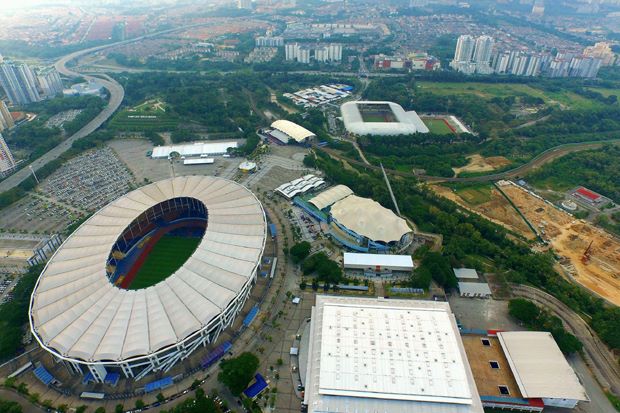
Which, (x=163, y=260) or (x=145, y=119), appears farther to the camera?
(x=145, y=119)

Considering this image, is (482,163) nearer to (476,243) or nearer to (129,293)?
(476,243)

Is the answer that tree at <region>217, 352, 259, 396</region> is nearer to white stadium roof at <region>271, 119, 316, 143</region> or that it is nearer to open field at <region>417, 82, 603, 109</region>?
white stadium roof at <region>271, 119, 316, 143</region>

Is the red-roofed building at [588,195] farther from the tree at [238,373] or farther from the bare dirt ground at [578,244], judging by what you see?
the tree at [238,373]

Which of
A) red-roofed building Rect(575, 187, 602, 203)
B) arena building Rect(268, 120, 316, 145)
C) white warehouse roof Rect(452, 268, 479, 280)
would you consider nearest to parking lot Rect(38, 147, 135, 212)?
arena building Rect(268, 120, 316, 145)

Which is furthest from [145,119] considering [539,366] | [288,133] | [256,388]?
[539,366]

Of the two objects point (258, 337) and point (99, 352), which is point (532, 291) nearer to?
point (258, 337)

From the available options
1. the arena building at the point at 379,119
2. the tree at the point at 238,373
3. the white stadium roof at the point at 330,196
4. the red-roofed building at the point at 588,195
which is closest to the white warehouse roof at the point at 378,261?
the white stadium roof at the point at 330,196
